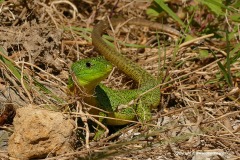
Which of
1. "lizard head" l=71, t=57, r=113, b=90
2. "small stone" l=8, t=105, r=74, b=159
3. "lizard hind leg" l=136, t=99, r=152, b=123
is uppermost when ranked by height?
"lizard head" l=71, t=57, r=113, b=90

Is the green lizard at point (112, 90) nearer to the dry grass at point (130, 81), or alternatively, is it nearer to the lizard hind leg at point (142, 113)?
the lizard hind leg at point (142, 113)

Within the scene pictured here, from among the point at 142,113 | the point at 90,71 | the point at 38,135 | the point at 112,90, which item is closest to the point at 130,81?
the point at 112,90

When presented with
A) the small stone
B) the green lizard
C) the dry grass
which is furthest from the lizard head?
the small stone

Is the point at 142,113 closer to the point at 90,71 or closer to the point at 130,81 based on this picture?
the point at 90,71

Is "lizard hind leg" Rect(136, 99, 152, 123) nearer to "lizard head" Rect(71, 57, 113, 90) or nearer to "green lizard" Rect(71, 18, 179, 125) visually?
"green lizard" Rect(71, 18, 179, 125)

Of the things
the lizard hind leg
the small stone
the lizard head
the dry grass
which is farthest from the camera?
the lizard hind leg

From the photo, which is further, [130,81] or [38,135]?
[130,81]
